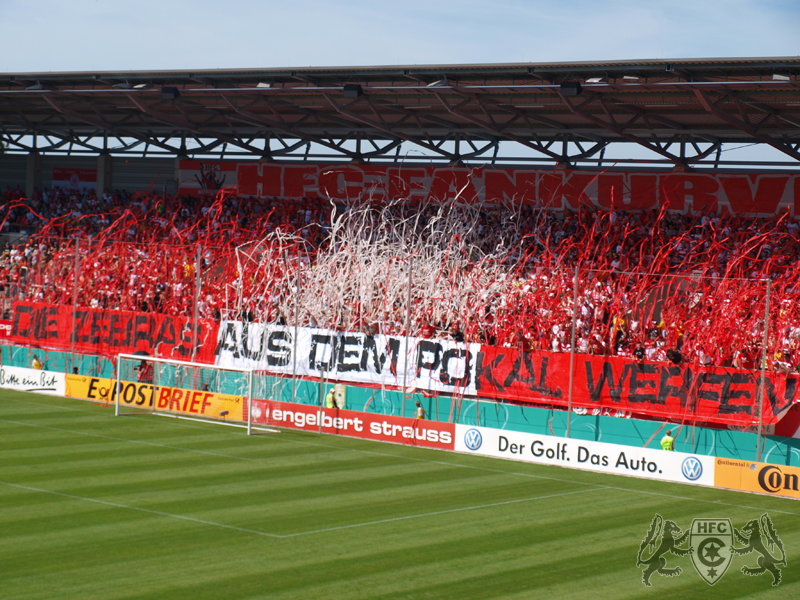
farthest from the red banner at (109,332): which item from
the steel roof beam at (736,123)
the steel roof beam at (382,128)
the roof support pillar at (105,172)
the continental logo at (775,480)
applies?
the roof support pillar at (105,172)

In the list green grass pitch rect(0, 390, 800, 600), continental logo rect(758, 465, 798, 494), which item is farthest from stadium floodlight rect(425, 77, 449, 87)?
continental logo rect(758, 465, 798, 494)

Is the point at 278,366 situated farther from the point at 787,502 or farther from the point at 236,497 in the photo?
the point at 787,502

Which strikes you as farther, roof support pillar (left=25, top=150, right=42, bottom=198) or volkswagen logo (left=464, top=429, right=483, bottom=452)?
roof support pillar (left=25, top=150, right=42, bottom=198)

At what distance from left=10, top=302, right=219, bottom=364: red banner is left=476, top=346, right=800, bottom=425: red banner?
772cm

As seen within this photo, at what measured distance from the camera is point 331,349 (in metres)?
21.6

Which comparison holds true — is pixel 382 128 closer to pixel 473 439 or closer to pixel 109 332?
pixel 109 332

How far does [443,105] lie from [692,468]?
17227mm

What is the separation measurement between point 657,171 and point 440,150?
8.20 metres

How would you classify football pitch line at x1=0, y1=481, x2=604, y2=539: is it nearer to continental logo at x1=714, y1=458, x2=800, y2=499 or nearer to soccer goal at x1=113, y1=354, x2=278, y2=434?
continental logo at x1=714, y1=458, x2=800, y2=499

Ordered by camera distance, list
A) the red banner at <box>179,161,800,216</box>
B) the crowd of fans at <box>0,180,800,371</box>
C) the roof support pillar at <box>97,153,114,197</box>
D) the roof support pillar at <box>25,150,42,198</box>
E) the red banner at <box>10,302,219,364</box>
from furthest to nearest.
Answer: the roof support pillar at <box>25,150,42,198</box>
the roof support pillar at <box>97,153,114,197</box>
the red banner at <box>179,161,800,216</box>
the red banner at <box>10,302,219,364</box>
the crowd of fans at <box>0,180,800,371</box>

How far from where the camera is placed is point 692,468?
16.0 m

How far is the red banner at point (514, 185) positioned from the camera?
29.4 metres

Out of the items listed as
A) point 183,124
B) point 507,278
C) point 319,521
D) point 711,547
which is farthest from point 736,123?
point 183,124

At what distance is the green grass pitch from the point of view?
9.70 m
